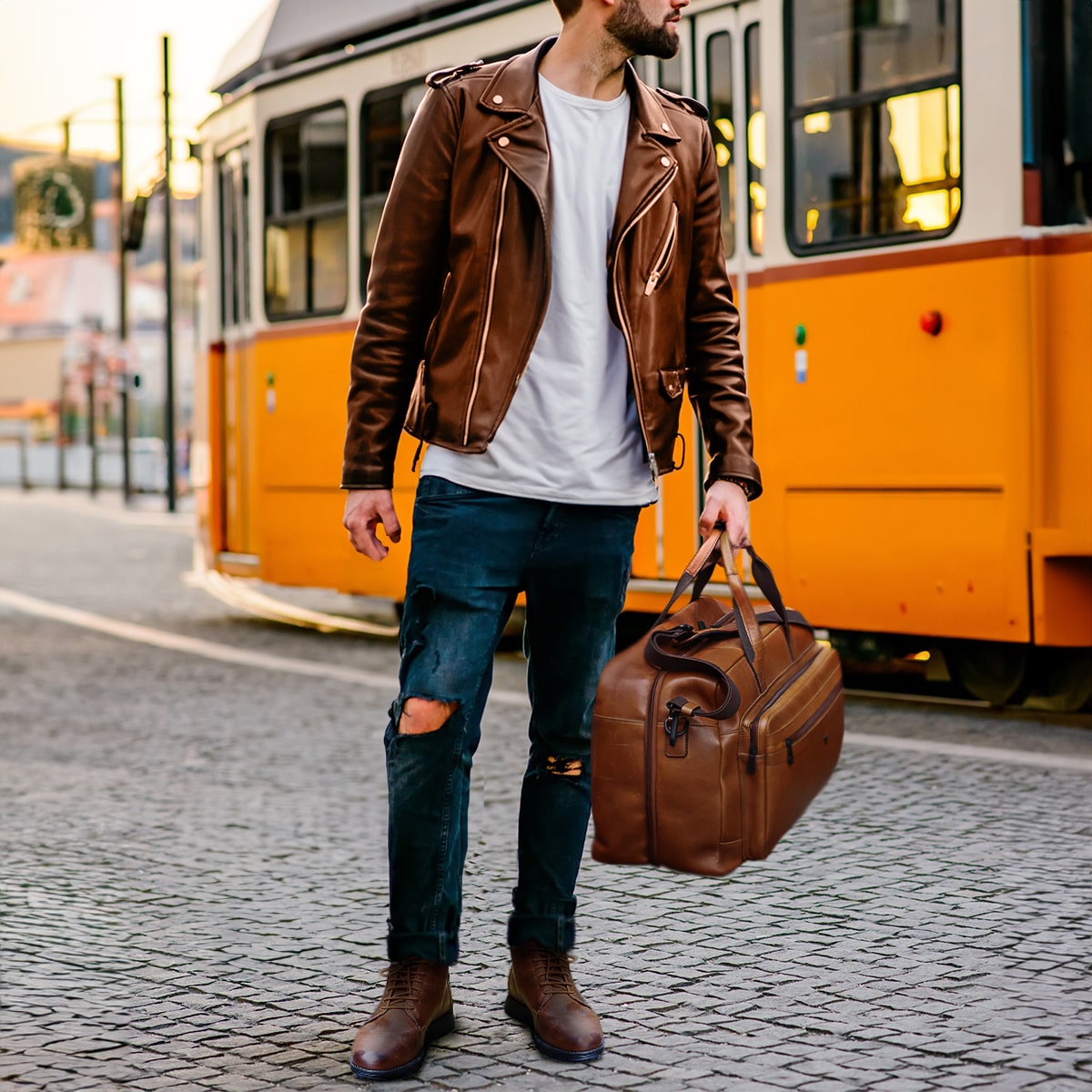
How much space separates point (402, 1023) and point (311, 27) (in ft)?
28.2

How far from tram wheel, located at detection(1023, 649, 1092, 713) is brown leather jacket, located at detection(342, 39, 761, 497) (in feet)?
Result: 15.3

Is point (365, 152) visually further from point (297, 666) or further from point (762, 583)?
point (762, 583)

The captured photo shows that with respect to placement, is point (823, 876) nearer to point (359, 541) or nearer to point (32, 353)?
point (359, 541)

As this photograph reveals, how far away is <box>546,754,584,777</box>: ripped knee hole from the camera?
3.49 metres

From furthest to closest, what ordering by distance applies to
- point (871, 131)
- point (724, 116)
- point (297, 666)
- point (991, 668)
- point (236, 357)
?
point (236, 357) → point (297, 666) → point (724, 116) → point (991, 668) → point (871, 131)

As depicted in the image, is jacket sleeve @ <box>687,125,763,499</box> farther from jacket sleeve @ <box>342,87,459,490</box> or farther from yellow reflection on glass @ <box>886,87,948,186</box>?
yellow reflection on glass @ <box>886,87,948,186</box>

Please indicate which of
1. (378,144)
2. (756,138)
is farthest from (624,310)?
(378,144)

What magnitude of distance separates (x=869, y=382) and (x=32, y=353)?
75.6 metres

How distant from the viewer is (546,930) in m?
3.51

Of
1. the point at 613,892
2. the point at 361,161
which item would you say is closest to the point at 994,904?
the point at 613,892

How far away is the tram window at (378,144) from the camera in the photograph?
10.1 meters

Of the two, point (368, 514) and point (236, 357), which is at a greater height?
point (236, 357)

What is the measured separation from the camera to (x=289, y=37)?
11.2 meters

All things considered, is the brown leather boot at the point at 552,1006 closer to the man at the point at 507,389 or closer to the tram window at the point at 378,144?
the man at the point at 507,389
